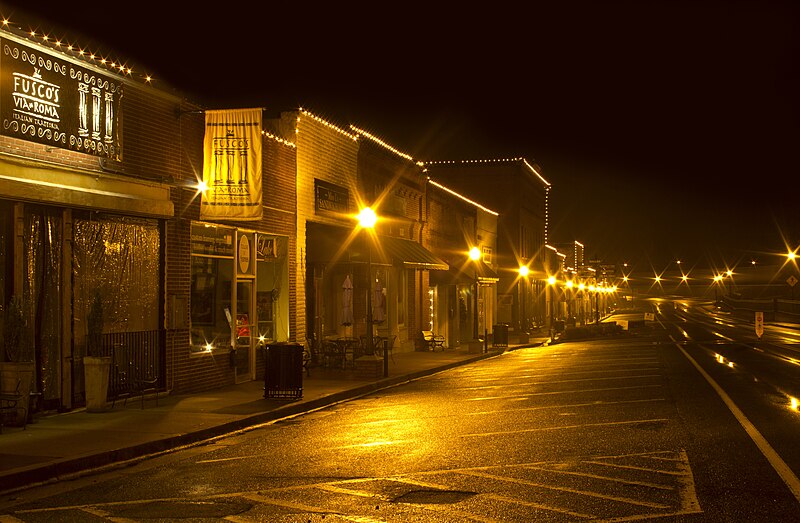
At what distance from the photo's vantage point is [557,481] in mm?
8602

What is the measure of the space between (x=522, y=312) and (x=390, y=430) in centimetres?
4417

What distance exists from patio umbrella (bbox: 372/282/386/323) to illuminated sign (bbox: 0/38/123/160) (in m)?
13.4

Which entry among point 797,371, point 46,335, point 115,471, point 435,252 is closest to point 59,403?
point 46,335

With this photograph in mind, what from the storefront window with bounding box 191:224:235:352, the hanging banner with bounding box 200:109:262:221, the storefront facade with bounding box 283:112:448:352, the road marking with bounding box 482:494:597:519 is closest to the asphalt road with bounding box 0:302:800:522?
the road marking with bounding box 482:494:597:519

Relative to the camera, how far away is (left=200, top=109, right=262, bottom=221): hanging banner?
1739cm

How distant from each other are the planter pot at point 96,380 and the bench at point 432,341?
18743mm

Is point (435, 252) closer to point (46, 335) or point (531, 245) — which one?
point (46, 335)

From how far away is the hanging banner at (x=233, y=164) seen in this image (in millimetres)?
17391

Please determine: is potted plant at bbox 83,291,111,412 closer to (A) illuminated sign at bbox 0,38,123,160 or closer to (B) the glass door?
(A) illuminated sign at bbox 0,38,123,160

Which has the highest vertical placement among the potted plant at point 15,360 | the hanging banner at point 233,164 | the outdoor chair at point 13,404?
the hanging banner at point 233,164

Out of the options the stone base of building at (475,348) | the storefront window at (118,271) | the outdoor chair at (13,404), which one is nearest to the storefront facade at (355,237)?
the stone base of building at (475,348)

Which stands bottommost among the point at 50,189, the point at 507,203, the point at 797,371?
the point at 797,371

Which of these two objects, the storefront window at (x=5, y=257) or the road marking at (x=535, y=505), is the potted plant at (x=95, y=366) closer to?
the storefront window at (x=5, y=257)

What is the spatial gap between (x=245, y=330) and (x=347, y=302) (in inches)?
221
